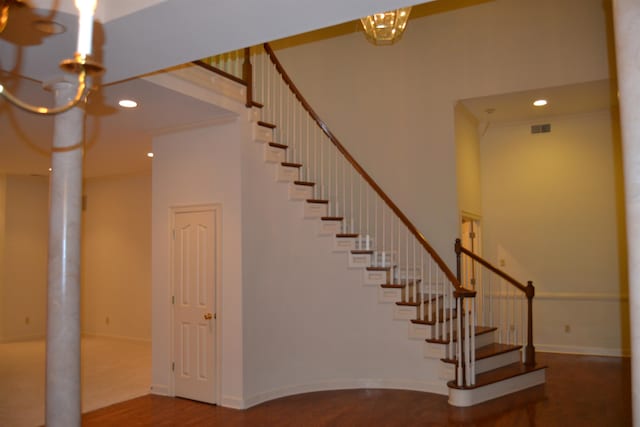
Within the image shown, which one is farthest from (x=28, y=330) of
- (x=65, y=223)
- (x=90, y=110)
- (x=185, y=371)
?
(x=65, y=223)

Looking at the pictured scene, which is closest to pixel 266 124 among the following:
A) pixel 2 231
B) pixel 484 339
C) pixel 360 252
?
pixel 360 252

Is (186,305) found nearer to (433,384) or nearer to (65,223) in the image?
(65,223)

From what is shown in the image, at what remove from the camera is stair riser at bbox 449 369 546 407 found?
5.29 meters

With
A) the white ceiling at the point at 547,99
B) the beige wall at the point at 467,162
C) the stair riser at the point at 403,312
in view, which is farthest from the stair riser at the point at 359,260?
the white ceiling at the point at 547,99

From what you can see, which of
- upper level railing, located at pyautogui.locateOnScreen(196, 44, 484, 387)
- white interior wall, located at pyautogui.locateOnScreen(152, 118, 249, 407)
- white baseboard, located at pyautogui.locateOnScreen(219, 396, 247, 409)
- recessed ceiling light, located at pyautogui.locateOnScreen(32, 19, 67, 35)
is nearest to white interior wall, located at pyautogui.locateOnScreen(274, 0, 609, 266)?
upper level railing, located at pyautogui.locateOnScreen(196, 44, 484, 387)

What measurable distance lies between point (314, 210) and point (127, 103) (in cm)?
243

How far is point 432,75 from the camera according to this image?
290 inches

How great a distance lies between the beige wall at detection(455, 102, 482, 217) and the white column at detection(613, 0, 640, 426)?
182 inches

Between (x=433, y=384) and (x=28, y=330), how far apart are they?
24.6ft

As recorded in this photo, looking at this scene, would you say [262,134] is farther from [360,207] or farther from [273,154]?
[360,207]

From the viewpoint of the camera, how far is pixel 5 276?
904 centimetres

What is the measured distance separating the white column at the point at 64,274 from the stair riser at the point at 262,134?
219 cm

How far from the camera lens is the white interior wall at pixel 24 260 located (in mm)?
9094

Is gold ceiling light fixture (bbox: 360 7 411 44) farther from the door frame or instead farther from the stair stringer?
the door frame
